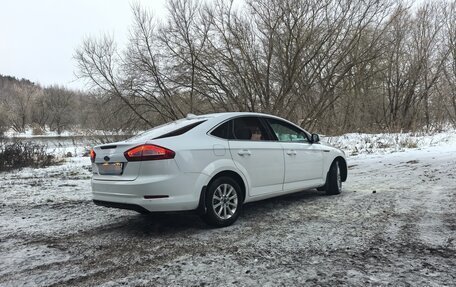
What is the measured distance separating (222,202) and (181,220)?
909 mm

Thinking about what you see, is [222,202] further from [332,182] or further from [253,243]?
[332,182]

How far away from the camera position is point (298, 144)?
20.4ft

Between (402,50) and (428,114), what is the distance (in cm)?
547

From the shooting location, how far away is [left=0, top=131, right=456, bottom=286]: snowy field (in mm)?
3297

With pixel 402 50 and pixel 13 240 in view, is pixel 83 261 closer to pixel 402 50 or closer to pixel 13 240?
pixel 13 240

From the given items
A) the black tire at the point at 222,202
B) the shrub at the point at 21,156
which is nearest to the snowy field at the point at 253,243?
the black tire at the point at 222,202

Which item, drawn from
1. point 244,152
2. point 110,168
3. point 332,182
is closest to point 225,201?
point 244,152

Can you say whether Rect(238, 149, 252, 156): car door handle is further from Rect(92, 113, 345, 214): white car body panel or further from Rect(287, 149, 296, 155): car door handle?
Rect(287, 149, 296, 155): car door handle

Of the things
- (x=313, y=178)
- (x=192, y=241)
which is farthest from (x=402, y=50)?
(x=192, y=241)

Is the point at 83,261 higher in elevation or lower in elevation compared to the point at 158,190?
lower

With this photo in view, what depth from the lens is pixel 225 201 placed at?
4.92 meters

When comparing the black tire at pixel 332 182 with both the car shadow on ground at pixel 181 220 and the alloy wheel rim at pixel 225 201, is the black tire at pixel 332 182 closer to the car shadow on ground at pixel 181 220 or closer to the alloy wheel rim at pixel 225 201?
the car shadow on ground at pixel 181 220

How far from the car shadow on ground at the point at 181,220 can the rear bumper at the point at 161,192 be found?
0.60 ft

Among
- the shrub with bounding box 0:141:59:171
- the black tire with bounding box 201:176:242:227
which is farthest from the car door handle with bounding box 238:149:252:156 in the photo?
the shrub with bounding box 0:141:59:171
